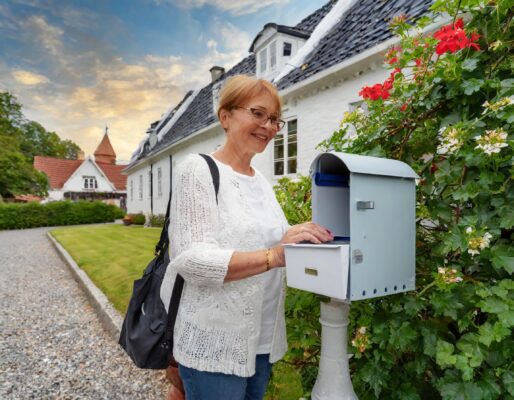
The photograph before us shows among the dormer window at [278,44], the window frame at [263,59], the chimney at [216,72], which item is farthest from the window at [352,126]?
the chimney at [216,72]

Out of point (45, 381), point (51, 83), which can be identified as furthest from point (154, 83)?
point (45, 381)

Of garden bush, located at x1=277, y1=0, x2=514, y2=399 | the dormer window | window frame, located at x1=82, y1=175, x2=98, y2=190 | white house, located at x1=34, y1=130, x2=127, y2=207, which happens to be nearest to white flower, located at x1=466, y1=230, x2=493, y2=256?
garden bush, located at x1=277, y1=0, x2=514, y2=399

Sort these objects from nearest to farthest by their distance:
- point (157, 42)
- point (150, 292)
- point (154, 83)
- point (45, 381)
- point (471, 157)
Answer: point (471, 157) → point (150, 292) → point (45, 381) → point (157, 42) → point (154, 83)

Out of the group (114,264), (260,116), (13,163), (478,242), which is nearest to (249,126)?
(260,116)

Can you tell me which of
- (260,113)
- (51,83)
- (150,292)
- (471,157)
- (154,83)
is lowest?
(150,292)

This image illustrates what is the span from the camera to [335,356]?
143 cm

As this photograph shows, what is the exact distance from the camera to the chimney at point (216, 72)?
1838 cm

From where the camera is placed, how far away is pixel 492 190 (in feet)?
3.64

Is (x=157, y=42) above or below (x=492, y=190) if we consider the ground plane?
above

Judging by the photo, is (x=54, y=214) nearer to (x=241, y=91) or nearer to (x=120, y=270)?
(x=120, y=270)

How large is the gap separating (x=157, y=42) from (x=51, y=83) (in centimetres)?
1810

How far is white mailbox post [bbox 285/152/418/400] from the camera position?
1.07 meters

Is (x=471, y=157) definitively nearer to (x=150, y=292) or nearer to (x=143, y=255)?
(x=150, y=292)

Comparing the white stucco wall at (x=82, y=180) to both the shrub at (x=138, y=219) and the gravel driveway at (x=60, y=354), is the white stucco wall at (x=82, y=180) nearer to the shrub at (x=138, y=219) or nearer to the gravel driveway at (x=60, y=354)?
the shrub at (x=138, y=219)
